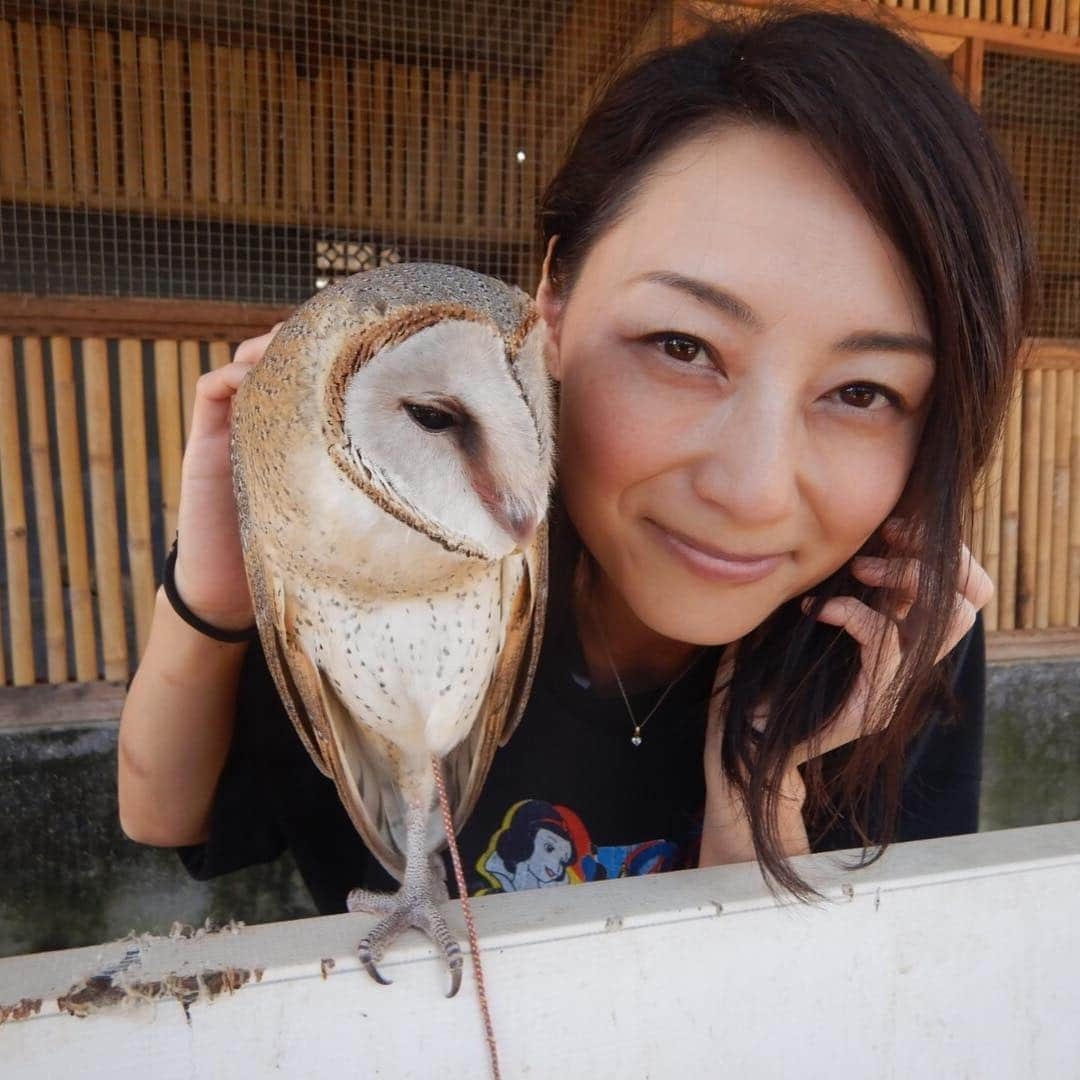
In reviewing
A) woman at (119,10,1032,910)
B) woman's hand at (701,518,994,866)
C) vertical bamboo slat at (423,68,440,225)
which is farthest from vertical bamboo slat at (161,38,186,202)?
woman's hand at (701,518,994,866)

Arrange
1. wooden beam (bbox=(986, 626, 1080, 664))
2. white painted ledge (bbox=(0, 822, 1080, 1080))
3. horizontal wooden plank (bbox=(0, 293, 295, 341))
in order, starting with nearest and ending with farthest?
1. white painted ledge (bbox=(0, 822, 1080, 1080))
2. horizontal wooden plank (bbox=(0, 293, 295, 341))
3. wooden beam (bbox=(986, 626, 1080, 664))

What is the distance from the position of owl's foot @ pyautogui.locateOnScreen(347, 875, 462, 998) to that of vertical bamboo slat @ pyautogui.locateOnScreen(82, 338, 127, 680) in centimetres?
→ 143

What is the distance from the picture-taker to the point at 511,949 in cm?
49

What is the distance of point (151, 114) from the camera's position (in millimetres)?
1854

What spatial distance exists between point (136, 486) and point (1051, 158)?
2585 millimetres

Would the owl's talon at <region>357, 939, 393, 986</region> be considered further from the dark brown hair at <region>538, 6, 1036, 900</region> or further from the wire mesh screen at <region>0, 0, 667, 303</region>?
the wire mesh screen at <region>0, 0, 667, 303</region>

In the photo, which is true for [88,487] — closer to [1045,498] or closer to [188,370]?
[188,370]

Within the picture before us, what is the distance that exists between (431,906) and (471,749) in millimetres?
220

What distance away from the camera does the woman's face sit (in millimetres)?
535

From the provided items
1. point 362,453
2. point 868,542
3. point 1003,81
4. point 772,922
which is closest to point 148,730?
point 362,453

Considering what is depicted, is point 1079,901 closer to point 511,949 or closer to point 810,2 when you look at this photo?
point 511,949

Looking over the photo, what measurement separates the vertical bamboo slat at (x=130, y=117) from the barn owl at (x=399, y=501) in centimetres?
163

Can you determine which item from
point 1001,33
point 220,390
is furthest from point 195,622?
point 1001,33

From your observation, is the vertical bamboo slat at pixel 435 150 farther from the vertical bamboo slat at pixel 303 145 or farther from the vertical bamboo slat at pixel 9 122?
the vertical bamboo slat at pixel 9 122
